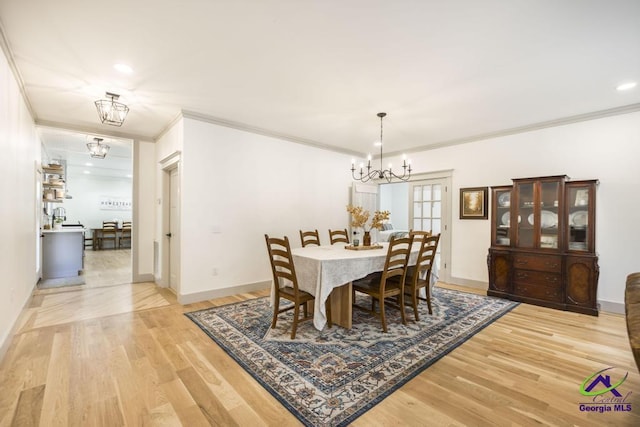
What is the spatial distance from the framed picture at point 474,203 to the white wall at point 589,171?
0.10 metres

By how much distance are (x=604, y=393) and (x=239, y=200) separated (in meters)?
4.39

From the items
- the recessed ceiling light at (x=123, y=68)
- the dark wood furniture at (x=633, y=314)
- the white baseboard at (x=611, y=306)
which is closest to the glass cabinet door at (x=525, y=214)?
the white baseboard at (x=611, y=306)

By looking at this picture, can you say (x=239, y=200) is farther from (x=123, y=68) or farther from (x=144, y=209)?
(x=123, y=68)

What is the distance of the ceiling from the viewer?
79.2 inches

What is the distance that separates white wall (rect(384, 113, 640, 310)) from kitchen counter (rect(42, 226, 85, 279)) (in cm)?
736

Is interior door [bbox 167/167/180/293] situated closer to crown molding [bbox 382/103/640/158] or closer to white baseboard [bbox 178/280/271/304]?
white baseboard [bbox 178/280/271/304]

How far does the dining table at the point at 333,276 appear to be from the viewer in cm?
284

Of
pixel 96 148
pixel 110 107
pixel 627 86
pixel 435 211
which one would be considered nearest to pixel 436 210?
pixel 435 211

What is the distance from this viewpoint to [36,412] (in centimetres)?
179

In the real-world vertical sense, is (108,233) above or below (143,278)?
above

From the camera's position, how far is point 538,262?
3.98 meters

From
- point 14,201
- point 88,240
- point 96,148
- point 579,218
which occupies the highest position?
point 96,148

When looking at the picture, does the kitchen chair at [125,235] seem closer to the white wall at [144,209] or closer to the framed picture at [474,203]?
the white wall at [144,209]

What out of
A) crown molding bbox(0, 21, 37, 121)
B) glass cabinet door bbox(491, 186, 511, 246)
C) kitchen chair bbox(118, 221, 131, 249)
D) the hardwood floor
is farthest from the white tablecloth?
kitchen chair bbox(118, 221, 131, 249)
